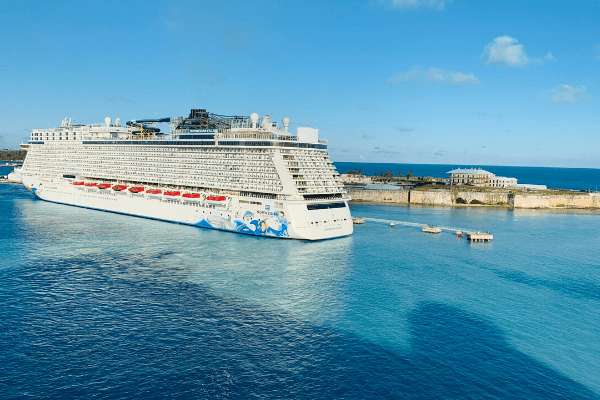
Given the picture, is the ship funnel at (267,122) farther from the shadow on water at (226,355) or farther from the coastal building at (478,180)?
the coastal building at (478,180)

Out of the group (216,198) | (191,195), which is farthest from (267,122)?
(191,195)

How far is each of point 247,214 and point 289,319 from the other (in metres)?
27.4

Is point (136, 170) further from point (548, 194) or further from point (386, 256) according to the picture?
point (548, 194)

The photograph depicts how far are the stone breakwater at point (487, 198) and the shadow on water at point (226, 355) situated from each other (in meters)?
75.0

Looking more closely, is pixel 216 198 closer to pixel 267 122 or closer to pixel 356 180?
pixel 267 122

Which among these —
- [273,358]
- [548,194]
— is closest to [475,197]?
[548,194]

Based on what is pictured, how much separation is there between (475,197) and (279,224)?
225 ft

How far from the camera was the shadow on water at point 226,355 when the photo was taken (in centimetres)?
2081

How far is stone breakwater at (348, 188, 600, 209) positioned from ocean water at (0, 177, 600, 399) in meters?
50.7

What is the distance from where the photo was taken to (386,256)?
1877 inches

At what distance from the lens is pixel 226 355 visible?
23.7 metres

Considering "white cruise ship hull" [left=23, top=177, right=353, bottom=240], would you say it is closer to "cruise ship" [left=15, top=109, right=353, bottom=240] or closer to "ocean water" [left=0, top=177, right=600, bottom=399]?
"cruise ship" [left=15, top=109, right=353, bottom=240]

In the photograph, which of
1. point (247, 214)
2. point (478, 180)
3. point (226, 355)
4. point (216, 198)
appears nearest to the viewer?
point (226, 355)

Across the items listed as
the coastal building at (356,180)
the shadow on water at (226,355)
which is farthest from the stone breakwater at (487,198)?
the shadow on water at (226,355)
